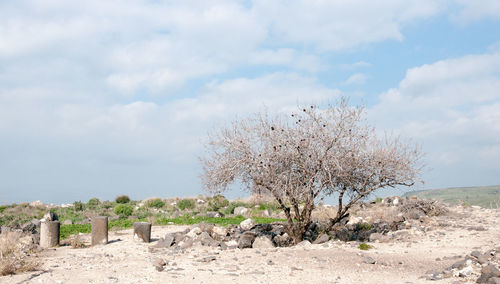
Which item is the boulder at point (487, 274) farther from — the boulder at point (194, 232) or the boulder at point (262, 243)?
the boulder at point (194, 232)

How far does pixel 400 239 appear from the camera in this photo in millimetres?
15812

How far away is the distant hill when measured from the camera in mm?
26086

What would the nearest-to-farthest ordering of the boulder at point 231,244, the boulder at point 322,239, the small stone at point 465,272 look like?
the small stone at point 465,272 → the boulder at point 231,244 → the boulder at point 322,239

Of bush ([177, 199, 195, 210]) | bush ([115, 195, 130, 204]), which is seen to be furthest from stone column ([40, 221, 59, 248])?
bush ([115, 195, 130, 204])

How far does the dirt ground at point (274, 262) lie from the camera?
410 inches

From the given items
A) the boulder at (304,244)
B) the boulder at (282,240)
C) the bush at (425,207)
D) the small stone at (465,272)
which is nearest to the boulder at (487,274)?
the small stone at (465,272)

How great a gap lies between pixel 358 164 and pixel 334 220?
241cm

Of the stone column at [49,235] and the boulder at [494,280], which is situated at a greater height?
the stone column at [49,235]

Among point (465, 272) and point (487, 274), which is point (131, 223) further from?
point (487, 274)

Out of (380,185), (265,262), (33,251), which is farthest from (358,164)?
(33,251)

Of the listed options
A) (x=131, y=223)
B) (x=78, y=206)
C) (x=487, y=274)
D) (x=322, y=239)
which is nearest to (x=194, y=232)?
(x=322, y=239)

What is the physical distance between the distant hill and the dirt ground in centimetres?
991

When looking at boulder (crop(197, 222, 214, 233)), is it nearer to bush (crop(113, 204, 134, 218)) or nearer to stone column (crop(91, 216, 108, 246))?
stone column (crop(91, 216, 108, 246))

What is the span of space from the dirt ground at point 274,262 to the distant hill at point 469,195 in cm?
991
